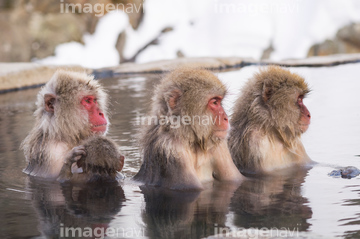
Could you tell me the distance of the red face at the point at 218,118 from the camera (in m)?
4.81

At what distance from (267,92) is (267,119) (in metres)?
0.23

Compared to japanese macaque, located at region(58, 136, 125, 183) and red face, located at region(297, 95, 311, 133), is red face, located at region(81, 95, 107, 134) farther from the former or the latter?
red face, located at region(297, 95, 311, 133)

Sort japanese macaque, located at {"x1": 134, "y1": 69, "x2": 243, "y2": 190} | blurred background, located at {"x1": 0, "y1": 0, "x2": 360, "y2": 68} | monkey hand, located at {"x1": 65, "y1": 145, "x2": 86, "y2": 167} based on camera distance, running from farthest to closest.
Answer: blurred background, located at {"x1": 0, "y1": 0, "x2": 360, "y2": 68} → monkey hand, located at {"x1": 65, "y1": 145, "x2": 86, "y2": 167} → japanese macaque, located at {"x1": 134, "y1": 69, "x2": 243, "y2": 190}

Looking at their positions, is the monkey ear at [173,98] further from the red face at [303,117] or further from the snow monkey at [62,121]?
the red face at [303,117]

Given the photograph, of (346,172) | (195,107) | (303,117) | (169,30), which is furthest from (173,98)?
(169,30)

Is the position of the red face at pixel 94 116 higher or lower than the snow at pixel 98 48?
lower

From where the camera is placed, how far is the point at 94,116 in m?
5.38

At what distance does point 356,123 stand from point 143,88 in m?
5.22

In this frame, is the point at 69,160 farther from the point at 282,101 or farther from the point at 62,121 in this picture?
the point at 282,101

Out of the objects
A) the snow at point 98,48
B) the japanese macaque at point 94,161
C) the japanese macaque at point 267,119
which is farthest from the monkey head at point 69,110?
the snow at point 98,48

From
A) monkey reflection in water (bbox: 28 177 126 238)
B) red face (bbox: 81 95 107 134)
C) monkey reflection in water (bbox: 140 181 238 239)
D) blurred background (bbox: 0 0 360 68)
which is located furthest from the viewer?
blurred background (bbox: 0 0 360 68)

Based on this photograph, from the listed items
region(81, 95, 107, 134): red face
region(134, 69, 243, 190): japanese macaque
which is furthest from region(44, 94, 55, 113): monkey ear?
region(134, 69, 243, 190): japanese macaque

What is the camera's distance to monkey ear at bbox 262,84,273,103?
5.43m

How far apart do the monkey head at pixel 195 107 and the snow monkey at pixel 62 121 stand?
2.48 feet
